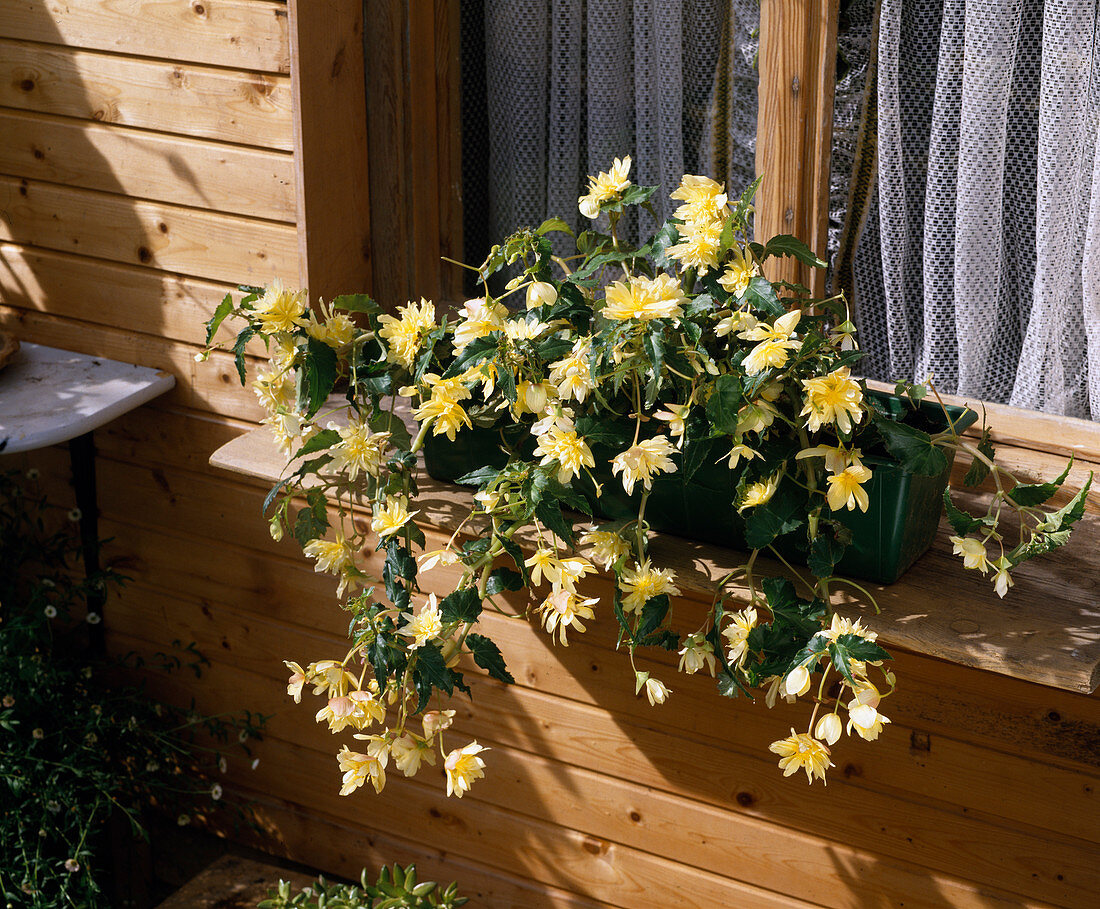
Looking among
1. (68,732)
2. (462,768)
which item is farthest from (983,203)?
(68,732)

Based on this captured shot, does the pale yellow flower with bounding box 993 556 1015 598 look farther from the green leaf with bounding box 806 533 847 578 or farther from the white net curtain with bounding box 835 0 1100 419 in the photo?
the white net curtain with bounding box 835 0 1100 419

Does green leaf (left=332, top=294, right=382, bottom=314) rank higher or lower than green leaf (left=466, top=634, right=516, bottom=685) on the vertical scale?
higher

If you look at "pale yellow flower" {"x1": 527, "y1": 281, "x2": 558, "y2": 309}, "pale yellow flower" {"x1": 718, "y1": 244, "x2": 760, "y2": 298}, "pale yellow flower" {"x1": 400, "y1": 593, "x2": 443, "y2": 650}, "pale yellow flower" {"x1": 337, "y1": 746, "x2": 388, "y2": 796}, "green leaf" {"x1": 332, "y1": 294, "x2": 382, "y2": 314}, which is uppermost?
"pale yellow flower" {"x1": 718, "y1": 244, "x2": 760, "y2": 298}

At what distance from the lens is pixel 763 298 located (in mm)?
1198

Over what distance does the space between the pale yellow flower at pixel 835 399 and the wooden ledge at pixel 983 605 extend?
286 millimetres

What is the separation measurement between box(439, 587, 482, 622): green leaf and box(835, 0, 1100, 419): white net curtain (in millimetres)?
682

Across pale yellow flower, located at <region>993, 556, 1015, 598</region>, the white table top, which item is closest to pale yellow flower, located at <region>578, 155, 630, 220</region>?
pale yellow flower, located at <region>993, 556, 1015, 598</region>

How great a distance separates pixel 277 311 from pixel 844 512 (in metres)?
0.72

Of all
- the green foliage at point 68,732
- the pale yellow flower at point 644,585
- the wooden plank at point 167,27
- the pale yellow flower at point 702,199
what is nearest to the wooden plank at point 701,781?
the green foliage at point 68,732

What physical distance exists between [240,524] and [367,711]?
87 centimetres

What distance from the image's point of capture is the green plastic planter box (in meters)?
1.29

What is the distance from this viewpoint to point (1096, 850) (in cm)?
155

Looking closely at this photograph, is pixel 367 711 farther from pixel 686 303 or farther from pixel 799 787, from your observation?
pixel 799 787

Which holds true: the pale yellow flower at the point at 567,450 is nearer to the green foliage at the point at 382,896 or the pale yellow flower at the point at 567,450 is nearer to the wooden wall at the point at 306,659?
the wooden wall at the point at 306,659
